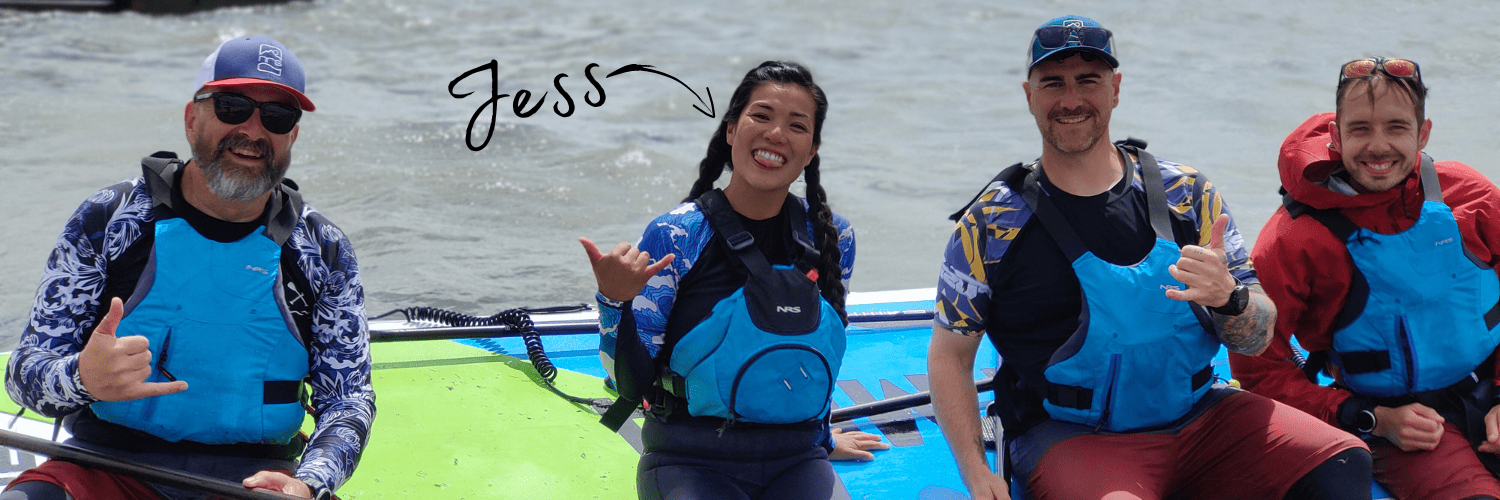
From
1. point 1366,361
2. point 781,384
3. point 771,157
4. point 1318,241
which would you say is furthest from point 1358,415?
point 771,157

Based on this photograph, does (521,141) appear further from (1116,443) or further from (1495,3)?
(1495,3)

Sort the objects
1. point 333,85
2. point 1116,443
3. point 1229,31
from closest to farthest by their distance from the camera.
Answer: point 1116,443 → point 333,85 → point 1229,31

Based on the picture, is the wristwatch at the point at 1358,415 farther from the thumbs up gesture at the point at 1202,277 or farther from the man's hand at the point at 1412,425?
the thumbs up gesture at the point at 1202,277

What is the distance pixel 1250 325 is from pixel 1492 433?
711 mm

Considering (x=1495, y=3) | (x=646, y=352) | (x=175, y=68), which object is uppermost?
(x=646, y=352)

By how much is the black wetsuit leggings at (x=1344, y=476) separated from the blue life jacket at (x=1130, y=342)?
28cm

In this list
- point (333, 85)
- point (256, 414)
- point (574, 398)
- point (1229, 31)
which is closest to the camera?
point (256, 414)

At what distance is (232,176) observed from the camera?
2168 millimetres

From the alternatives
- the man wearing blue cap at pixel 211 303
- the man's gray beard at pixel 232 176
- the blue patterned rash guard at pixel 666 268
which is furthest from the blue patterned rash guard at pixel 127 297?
the blue patterned rash guard at pixel 666 268

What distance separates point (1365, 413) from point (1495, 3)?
13.8m

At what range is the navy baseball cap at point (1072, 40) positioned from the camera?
2.42 metres

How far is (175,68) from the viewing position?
12320mm

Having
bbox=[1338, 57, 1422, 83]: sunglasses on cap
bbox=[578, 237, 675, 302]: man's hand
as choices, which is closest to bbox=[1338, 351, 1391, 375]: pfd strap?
bbox=[1338, 57, 1422, 83]: sunglasses on cap

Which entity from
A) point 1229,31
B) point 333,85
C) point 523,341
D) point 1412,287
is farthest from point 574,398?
point 1229,31
